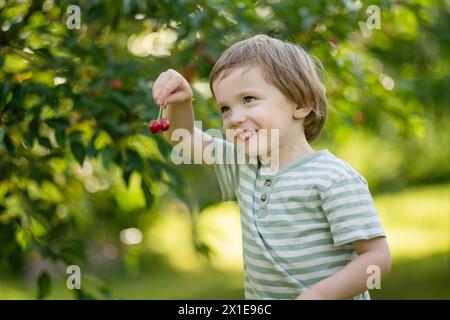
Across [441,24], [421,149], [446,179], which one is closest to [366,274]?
[441,24]

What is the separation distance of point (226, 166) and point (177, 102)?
21cm

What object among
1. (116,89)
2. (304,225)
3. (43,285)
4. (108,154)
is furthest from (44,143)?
(304,225)

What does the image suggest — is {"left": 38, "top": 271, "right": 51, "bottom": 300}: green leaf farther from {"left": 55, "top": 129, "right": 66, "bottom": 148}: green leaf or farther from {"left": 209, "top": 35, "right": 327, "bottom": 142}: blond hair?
{"left": 209, "top": 35, "right": 327, "bottom": 142}: blond hair

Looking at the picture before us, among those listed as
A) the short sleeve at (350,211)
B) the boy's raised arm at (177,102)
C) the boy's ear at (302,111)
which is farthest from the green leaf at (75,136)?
the short sleeve at (350,211)

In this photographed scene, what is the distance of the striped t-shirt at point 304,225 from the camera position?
1.61 metres

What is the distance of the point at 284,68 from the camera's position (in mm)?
1779

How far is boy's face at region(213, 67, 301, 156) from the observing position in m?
1.72

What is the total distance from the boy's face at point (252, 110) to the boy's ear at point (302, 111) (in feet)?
0.13

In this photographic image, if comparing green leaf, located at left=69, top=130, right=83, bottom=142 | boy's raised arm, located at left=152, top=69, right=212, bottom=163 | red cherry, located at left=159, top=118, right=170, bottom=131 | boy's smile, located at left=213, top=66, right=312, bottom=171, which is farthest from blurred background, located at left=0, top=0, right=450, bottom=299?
→ boy's smile, located at left=213, top=66, right=312, bottom=171

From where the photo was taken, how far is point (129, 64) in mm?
2787

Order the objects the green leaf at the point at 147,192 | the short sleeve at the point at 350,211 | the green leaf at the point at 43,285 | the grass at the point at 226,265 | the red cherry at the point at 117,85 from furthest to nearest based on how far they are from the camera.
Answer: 1. the grass at the point at 226,265
2. the green leaf at the point at 43,285
3. the red cherry at the point at 117,85
4. the green leaf at the point at 147,192
5. the short sleeve at the point at 350,211

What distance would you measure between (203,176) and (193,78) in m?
1.62

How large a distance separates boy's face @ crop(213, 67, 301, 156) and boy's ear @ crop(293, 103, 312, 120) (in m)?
0.04

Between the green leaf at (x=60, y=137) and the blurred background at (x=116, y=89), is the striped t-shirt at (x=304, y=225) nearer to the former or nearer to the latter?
the blurred background at (x=116, y=89)
